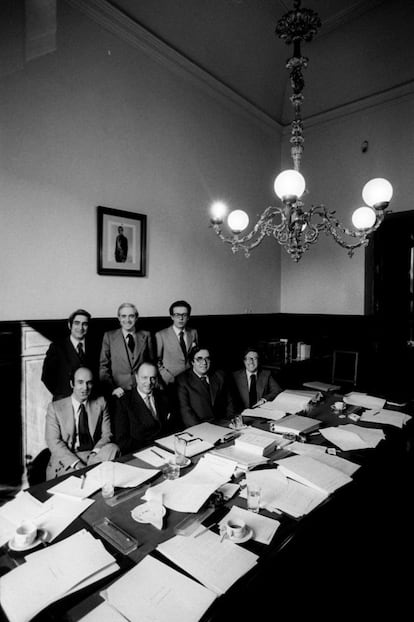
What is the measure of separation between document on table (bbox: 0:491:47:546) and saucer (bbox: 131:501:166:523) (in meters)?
0.38

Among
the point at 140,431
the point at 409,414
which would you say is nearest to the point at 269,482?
the point at 140,431

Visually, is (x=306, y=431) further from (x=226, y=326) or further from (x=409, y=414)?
(x=226, y=326)

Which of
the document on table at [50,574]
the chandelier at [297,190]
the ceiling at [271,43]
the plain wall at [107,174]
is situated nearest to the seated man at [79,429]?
the plain wall at [107,174]

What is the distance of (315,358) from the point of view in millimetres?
5734

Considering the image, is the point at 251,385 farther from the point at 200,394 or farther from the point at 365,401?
the point at 365,401

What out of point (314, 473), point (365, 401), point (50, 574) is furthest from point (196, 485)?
point (365, 401)

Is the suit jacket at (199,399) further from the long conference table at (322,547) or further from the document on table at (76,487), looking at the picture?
the document on table at (76,487)

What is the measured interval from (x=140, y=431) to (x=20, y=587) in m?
1.76

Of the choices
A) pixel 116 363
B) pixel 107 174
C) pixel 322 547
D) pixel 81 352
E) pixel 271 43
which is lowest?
pixel 322 547

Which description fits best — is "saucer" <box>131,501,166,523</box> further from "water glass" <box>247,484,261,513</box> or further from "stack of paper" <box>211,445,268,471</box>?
"stack of paper" <box>211,445,268,471</box>

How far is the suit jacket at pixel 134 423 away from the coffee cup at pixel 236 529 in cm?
152

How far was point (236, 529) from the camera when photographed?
1.43 m

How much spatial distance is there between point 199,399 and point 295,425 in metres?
1.06

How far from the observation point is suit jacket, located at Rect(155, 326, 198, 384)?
156 inches
